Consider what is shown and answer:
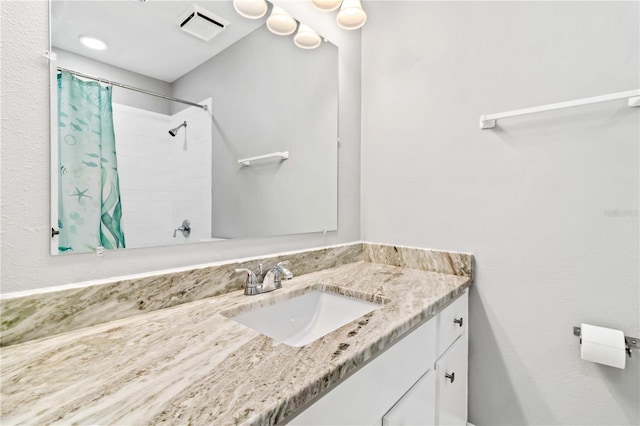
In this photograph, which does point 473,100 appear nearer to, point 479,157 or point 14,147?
point 479,157

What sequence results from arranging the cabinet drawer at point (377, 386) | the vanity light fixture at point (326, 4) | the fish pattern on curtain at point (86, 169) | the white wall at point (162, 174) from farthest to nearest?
the vanity light fixture at point (326, 4) < the white wall at point (162, 174) < the fish pattern on curtain at point (86, 169) < the cabinet drawer at point (377, 386)

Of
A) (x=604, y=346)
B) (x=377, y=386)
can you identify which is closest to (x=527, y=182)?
(x=604, y=346)

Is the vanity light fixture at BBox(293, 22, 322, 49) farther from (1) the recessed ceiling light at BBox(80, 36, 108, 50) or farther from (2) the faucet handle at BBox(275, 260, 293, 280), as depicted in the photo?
(2) the faucet handle at BBox(275, 260, 293, 280)

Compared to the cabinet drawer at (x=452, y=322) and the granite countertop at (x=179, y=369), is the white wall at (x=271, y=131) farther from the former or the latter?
the cabinet drawer at (x=452, y=322)

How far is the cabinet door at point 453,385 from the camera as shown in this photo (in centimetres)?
103

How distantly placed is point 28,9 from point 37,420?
2.84 ft

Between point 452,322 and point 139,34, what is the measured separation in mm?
1415

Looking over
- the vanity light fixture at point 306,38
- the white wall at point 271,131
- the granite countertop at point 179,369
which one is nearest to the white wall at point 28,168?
the granite countertop at point 179,369

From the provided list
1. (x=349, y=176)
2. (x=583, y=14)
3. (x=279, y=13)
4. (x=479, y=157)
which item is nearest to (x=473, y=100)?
(x=479, y=157)

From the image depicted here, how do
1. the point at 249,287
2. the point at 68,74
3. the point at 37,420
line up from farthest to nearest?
the point at 249,287 < the point at 68,74 < the point at 37,420

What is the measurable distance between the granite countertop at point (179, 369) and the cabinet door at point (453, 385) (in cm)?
34

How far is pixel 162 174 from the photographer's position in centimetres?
91

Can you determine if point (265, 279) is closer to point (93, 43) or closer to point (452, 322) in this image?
point (452, 322)

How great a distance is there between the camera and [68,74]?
0.75 metres
